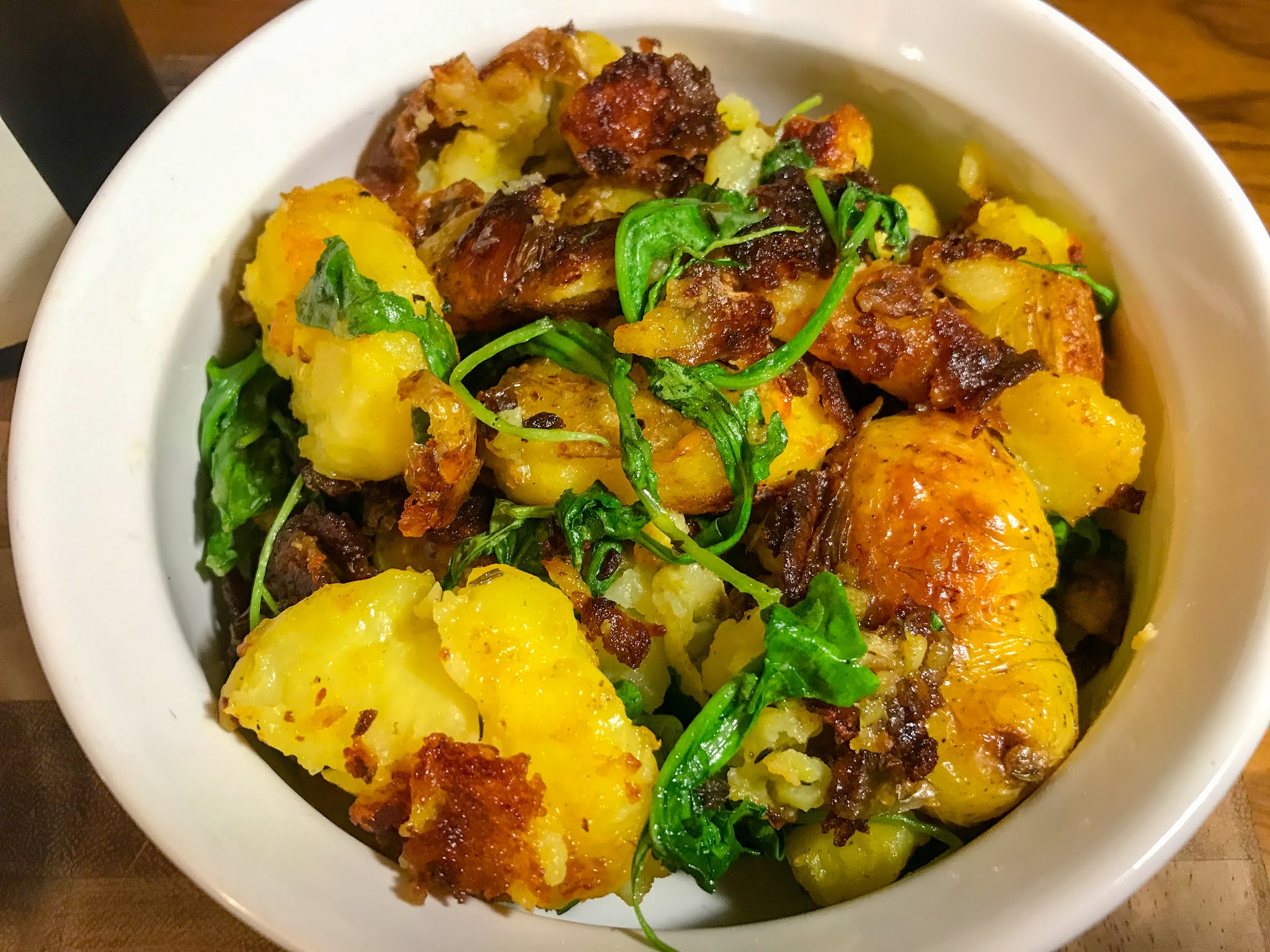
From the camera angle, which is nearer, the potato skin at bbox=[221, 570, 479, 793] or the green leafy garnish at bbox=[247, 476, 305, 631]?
the potato skin at bbox=[221, 570, 479, 793]

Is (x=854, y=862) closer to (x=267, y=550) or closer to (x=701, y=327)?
(x=701, y=327)

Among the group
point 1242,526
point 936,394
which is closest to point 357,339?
point 936,394

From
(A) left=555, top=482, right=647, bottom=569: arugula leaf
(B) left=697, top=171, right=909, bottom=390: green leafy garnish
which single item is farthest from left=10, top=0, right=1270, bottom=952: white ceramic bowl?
(A) left=555, top=482, right=647, bottom=569: arugula leaf

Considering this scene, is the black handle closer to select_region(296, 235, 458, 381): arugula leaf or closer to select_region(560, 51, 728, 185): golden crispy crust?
select_region(296, 235, 458, 381): arugula leaf

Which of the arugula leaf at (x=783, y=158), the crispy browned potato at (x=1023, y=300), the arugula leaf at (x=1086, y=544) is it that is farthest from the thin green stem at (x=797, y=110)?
the arugula leaf at (x=1086, y=544)

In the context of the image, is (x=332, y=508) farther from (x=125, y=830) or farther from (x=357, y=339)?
(x=125, y=830)

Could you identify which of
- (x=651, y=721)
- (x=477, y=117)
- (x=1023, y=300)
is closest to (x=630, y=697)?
(x=651, y=721)

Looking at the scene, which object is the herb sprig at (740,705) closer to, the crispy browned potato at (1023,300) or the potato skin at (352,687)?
the potato skin at (352,687)
